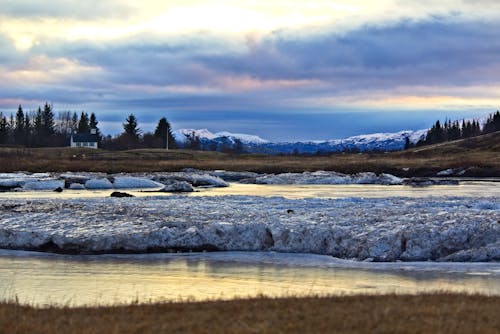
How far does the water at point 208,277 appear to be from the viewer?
15156 millimetres

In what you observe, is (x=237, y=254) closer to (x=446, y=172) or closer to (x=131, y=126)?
(x=446, y=172)

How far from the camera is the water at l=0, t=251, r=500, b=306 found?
15156 mm

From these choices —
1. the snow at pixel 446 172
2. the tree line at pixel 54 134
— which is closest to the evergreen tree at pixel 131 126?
the tree line at pixel 54 134

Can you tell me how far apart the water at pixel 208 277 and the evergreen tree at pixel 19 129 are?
155 m

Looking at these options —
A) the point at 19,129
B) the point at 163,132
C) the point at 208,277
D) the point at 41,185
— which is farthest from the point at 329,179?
the point at 19,129

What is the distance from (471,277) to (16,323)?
12.0 meters

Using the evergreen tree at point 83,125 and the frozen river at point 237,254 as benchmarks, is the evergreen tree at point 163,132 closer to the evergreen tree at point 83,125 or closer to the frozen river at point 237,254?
the evergreen tree at point 83,125

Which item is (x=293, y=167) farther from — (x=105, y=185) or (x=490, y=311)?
(x=490, y=311)

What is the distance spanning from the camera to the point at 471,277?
17500mm

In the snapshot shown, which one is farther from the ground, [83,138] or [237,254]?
[83,138]

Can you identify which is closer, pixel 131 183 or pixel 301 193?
pixel 301 193

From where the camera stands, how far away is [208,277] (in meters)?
17.5

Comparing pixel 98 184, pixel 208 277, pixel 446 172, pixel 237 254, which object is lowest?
pixel 208 277

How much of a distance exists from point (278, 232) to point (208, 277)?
5.63 metres
